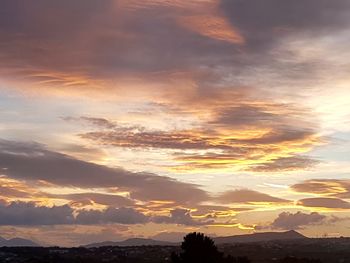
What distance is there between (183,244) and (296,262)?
45335 mm

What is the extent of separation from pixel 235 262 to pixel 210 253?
30.6 feet

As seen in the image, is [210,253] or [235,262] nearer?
[210,253]

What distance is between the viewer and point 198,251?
10212 cm

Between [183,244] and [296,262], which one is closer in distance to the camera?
[183,244]

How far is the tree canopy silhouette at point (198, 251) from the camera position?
10150cm

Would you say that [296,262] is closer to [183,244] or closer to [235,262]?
[235,262]

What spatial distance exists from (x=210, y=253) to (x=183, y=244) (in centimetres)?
588

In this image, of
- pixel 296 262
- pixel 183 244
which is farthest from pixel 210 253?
pixel 296 262

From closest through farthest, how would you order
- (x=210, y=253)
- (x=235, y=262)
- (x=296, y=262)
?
(x=210, y=253), (x=235, y=262), (x=296, y=262)

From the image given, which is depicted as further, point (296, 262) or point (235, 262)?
point (296, 262)

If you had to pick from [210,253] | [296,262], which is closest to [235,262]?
[210,253]

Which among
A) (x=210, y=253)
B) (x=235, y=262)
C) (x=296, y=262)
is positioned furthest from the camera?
(x=296, y=262)

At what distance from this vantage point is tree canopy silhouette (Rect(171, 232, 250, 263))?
101500mm

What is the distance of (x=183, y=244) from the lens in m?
105
